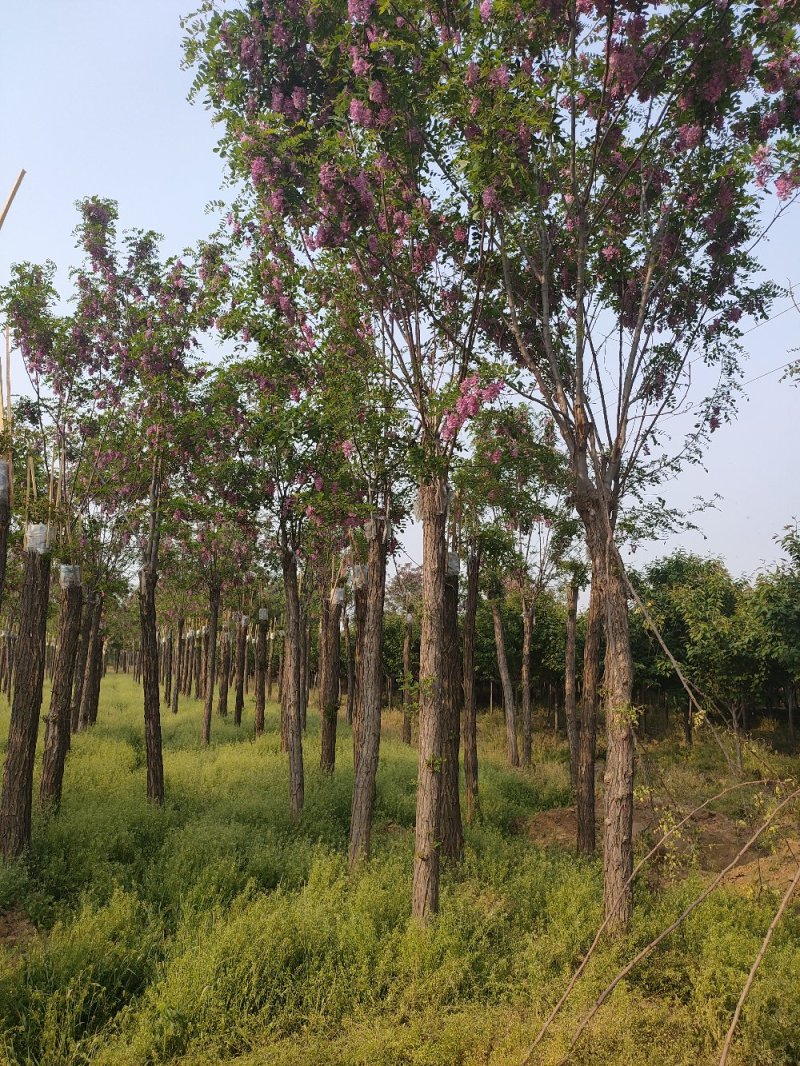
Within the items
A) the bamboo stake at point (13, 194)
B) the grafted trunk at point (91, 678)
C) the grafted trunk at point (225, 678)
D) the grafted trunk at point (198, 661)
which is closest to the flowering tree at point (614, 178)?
the bamboo stake at point (13, 194)

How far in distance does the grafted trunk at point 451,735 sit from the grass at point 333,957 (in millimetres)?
429

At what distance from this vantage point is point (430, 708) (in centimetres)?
881

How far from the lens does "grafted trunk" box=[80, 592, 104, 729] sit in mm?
20328

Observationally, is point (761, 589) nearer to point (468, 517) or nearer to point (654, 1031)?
point (468, 517)

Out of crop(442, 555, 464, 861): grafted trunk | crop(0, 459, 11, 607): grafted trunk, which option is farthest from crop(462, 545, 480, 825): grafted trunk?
crop(0, 459, 11, 607): grafted trunk

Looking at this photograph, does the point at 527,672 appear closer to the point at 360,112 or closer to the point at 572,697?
the point at 572,697

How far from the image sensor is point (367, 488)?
1148 cm

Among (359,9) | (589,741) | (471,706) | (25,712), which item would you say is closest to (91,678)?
(25,712)

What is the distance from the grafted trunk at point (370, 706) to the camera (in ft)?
34.2

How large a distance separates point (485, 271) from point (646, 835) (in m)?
10.7

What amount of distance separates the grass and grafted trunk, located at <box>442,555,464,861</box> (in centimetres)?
43

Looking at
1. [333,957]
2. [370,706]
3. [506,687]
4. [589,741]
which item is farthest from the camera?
[506,687]

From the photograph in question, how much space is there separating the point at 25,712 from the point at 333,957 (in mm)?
5957

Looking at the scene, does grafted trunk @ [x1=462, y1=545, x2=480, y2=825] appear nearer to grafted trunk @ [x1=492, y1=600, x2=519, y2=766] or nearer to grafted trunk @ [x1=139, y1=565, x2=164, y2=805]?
grafted trunk @ [x1=492, y1=600, x2=519, y2=766]
